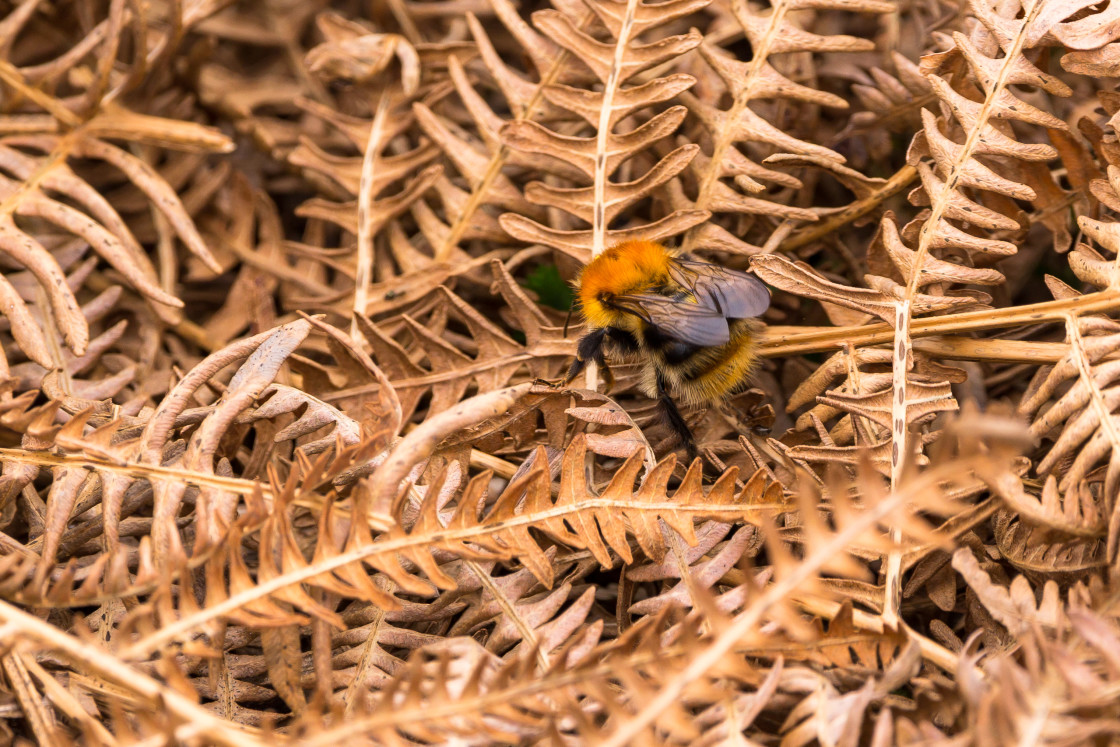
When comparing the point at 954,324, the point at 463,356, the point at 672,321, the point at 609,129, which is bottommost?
the point at 463,356

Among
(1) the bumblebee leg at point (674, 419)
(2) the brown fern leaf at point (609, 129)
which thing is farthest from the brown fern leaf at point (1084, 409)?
(2) the brown fern leaf at point (609, 129)

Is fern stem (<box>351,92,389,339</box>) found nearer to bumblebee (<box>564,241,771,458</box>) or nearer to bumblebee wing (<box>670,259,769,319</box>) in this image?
bumblebee (<box>564,241,771,458</box>)

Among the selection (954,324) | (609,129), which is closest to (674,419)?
(954,324)

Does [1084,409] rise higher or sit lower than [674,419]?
higher

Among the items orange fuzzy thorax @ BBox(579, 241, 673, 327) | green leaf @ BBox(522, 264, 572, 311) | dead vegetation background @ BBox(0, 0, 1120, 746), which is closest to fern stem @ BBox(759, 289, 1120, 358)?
dead vegetation background @ BBox(0, 0, 1120, 746)

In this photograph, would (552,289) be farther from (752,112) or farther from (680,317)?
(752,112)

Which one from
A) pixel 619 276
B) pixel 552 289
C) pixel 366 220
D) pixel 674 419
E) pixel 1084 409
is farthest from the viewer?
pixel 552 289

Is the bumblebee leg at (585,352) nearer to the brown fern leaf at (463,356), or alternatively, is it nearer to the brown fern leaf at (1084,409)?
the brown fern leaf at (463,356)
